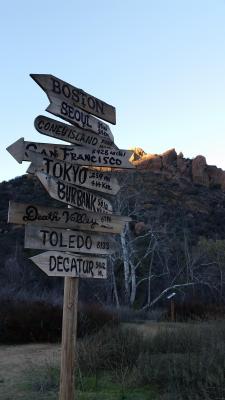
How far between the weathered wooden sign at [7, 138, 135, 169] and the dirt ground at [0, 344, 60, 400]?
344 cm

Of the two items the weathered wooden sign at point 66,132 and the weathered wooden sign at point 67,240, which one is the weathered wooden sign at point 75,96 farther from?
the weathered wooden sign at point 67,240

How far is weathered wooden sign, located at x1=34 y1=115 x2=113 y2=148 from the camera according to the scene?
477 centimetres

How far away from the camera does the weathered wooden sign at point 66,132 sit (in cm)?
477

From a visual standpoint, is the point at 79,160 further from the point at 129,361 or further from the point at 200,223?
the point at 200,223

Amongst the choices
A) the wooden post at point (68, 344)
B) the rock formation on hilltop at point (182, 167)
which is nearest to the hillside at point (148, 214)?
the rock formation on hilltop at point (182, 167)

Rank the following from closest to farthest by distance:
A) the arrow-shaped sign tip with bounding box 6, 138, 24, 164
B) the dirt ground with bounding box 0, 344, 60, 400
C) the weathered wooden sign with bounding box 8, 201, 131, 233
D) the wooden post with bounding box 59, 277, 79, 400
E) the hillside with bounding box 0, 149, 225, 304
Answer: the weathered wooden sign with bounding box 8, 201, 131, 233
the arrow-shaped sign tip with bounding box 6, 138, 24, 164
the wooden post with bounding box 59, 277, 79, 400
the dirt ground with bounding box 0, 344, 60, 400
the hillside with bounding box 0, 149, 225, 304

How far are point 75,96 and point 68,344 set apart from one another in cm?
229

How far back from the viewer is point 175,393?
5910 mm

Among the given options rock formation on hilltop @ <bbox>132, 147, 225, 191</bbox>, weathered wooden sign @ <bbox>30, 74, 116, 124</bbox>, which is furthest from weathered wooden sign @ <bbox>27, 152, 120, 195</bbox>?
rock formation on hilltop @ <bbox>132, 147, 225, 191</bbox>

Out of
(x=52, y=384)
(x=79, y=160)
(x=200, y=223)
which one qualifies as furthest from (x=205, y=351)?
(x=200, y=223)

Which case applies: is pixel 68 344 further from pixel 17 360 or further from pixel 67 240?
pixel 17 360

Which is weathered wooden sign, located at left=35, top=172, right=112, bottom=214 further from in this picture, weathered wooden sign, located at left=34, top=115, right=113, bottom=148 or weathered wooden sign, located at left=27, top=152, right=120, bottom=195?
weathered wooden sign, located at left=34, top=115, right=113, bottom=148

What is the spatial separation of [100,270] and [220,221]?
4290 centimetres

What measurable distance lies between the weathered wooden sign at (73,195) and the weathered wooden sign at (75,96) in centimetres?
80
